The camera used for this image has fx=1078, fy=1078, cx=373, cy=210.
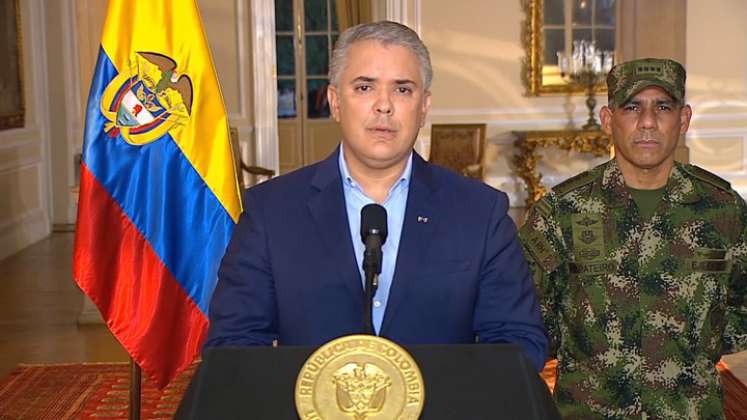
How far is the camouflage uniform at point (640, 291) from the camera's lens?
2430 mm

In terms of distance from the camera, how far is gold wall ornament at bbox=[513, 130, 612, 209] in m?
11.4

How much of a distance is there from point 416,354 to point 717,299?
4.18 feet

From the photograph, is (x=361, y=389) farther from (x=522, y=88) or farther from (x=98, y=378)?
(x=522, y=88)

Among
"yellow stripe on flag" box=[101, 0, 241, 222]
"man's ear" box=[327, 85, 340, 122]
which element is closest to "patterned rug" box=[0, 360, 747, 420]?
"yellow stripe on flag" box=[101, 0, 241, 222]

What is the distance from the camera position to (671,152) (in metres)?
2.50

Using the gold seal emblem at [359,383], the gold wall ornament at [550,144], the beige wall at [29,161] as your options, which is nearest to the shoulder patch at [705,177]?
the gold seal emblem at [359,383]

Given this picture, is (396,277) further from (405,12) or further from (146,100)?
(405,12)

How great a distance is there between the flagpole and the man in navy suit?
1672mm

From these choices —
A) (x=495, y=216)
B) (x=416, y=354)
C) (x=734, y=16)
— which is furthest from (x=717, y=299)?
(x=734, y=16)

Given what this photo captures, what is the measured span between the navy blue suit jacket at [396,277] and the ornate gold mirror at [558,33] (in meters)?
9.99

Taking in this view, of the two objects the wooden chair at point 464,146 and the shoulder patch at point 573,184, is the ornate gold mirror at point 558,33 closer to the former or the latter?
the wooden chair at point 464,146

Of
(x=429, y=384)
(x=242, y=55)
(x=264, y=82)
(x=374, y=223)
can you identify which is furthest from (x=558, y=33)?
(x=429, y=384)

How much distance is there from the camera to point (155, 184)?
12.3ft

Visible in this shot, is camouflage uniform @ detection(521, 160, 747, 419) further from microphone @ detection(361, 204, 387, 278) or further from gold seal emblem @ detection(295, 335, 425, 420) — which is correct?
gold seal emblem @ detection(295, 335, 425, 420)
